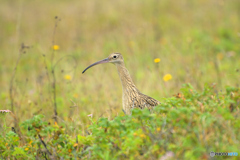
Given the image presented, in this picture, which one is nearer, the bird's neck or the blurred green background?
the bird's neck

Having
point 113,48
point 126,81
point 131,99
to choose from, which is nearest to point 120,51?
point 113,48

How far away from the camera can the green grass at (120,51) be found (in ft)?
10.0

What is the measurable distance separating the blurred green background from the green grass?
0.03 meters

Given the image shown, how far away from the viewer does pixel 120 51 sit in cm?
829

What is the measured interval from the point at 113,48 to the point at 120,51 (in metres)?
0.28

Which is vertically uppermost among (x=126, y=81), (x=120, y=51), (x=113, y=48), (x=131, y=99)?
(x=113, y=48)

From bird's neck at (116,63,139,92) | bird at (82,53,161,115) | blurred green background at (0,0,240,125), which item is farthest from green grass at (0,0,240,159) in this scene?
bird's neck at (116,63,139,92)

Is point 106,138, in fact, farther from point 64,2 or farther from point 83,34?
point 64,2

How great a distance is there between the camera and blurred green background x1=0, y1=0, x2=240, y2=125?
5973 mm

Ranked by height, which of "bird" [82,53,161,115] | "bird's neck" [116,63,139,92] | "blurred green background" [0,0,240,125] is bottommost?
"bird" [82,53,161,115]

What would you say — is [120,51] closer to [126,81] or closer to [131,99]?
[126,81]

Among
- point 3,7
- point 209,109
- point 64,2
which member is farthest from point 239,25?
point 3,7

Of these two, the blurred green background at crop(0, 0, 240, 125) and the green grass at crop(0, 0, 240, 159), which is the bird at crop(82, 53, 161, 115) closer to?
the green grass at crop(0, 0, 240, 159)

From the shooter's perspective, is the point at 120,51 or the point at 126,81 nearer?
the point at 126,81
